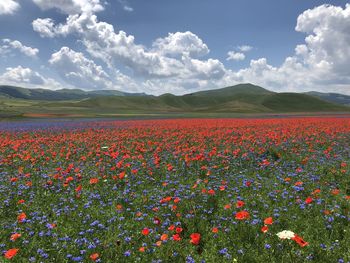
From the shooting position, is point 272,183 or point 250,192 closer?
point 250,192

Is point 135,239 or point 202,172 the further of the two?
point 202,172

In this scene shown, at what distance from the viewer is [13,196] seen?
7.84 meters

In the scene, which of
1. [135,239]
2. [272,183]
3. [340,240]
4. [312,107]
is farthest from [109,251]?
[312,107]

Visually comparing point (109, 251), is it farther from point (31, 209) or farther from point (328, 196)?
point (328, 196)

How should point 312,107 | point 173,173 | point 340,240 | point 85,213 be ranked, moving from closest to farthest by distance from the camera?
1. point 340,240
2. point 85,213
3. point 173,173
4. point 312,107

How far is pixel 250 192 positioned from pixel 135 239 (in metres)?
3.54

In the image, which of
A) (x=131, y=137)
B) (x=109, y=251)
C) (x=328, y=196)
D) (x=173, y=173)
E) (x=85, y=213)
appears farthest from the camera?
(x=131, y=137)

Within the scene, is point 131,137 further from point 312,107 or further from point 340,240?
point 312,107

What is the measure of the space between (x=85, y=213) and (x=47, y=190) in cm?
230

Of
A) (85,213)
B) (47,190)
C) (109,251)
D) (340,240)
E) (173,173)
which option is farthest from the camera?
(173,173)

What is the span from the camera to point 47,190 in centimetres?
839

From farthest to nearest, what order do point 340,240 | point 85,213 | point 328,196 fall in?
point 328,196, point 85,213, point 340,240

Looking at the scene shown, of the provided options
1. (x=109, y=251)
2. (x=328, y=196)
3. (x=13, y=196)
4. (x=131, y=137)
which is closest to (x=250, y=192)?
(x=328, y=196)

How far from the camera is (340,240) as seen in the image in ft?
17.8
